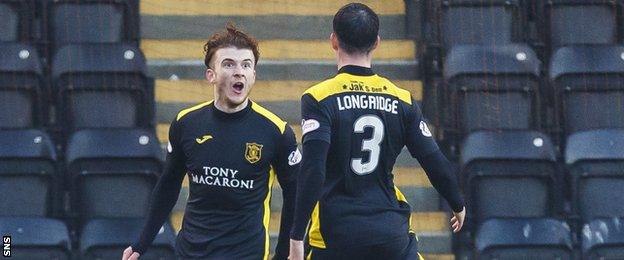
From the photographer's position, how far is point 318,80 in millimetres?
12047

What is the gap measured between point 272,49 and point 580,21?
2.29m

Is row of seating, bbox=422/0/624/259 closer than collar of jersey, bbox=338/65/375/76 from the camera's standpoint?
No

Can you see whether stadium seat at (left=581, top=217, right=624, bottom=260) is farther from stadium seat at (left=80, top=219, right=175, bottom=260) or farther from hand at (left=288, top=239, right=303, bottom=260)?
hand at (left=288, top=239, right=303, bottom=260)

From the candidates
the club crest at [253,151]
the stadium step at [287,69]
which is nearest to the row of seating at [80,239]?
the stadium step at [287,69]

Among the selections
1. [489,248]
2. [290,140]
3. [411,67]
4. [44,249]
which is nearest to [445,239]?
[489,248]

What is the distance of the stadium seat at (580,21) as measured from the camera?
1225cm

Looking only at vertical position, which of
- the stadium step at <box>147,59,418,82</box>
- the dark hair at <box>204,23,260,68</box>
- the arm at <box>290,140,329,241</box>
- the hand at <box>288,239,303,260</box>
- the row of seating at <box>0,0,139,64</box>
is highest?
the row of seating at <box>0,0,139,64</box>

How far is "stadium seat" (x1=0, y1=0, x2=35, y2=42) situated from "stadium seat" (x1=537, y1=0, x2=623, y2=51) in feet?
12.3

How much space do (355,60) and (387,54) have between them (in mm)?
5504

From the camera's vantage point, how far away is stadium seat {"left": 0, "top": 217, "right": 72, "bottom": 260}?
10.1 metres

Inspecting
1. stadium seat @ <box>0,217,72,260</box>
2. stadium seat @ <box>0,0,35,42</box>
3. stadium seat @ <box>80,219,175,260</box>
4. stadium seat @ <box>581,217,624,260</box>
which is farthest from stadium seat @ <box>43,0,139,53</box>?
stadium seat @ <box>581,217,624,260</box>

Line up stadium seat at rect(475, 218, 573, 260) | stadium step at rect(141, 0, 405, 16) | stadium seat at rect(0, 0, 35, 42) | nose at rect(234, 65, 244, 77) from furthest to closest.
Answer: stadium step at rect(141, 0, 405, 16) < stadium seat at rect(0, 0, 35, 42) < stadium seat at rect(475, 218, 573, 260) < nose at rect(234, 65, 244, 77)

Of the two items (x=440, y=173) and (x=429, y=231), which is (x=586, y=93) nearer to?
(x=429, y=231)

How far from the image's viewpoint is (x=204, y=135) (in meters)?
7.14
